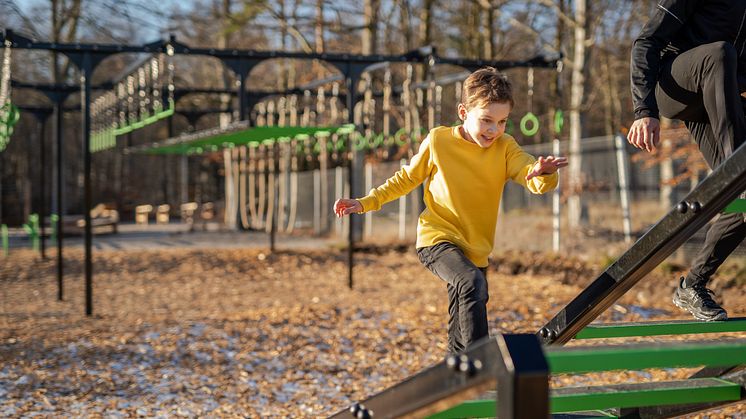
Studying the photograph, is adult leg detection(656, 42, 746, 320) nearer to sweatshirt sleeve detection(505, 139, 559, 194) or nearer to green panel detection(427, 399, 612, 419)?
sweatshirt sleeve detection(505, 139, 559, 194)

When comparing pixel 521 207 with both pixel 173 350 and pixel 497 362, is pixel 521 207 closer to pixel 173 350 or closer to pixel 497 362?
pixel 173 350

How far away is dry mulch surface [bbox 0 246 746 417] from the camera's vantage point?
605 centimetres

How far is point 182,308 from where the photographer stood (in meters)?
10.5

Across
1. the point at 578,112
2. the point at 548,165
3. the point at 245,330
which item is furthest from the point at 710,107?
the point at 578,112

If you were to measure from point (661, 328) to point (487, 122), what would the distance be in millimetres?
1079

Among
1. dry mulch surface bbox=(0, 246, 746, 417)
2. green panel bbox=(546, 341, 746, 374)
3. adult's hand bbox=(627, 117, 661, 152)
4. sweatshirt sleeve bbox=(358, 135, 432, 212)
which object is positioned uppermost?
adult's hand bbox=(627, 117, 661, 152)

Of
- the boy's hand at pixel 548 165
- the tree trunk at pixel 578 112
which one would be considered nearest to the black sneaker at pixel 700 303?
the boy's hand at pixel 548 165

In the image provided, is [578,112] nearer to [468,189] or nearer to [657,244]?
[468,189]

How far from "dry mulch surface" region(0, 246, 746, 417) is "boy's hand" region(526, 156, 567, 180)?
2910mm

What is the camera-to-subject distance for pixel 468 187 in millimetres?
3396

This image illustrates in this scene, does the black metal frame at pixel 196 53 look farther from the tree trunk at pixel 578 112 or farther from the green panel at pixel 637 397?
the green panel at pixel 637 397

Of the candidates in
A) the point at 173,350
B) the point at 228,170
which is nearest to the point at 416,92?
the point at 228,170

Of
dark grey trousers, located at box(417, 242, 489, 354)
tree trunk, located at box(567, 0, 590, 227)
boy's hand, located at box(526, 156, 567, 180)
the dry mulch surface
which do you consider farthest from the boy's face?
tree trunk, located at box(567, 0, 590, 227)

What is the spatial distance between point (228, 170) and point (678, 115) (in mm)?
21024
